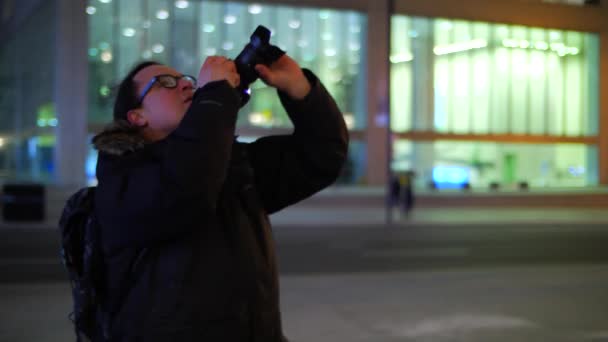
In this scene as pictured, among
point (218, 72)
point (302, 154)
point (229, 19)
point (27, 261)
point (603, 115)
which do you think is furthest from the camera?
point (603, 115)

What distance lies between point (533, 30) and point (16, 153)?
26417 mm

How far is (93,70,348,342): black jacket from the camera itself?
1.87m

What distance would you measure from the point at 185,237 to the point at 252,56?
0.56 metres

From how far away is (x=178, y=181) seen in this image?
1.86 meters

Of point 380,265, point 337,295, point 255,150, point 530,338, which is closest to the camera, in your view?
point 255,150

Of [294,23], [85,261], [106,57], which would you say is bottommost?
[85,261]

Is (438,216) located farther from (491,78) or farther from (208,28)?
(491,78)

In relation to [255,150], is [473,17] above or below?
above

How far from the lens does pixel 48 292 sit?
8453 mm

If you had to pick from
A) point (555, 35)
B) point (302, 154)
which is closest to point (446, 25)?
point (555, 35)

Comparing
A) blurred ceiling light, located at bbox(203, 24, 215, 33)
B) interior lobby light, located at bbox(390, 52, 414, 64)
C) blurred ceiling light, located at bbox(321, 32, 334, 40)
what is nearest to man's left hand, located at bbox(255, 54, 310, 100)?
blurred ceiling light, located at bbox(203, 24, 215, 33)

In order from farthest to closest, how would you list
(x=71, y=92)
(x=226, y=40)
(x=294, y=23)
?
(x=294, y=23) → (x=226, y=40) → (x=71, y=92)

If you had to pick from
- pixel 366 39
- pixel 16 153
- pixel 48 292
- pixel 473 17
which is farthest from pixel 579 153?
pixel 48 292

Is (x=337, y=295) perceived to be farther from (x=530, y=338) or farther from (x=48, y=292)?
(x=48, y=292)
